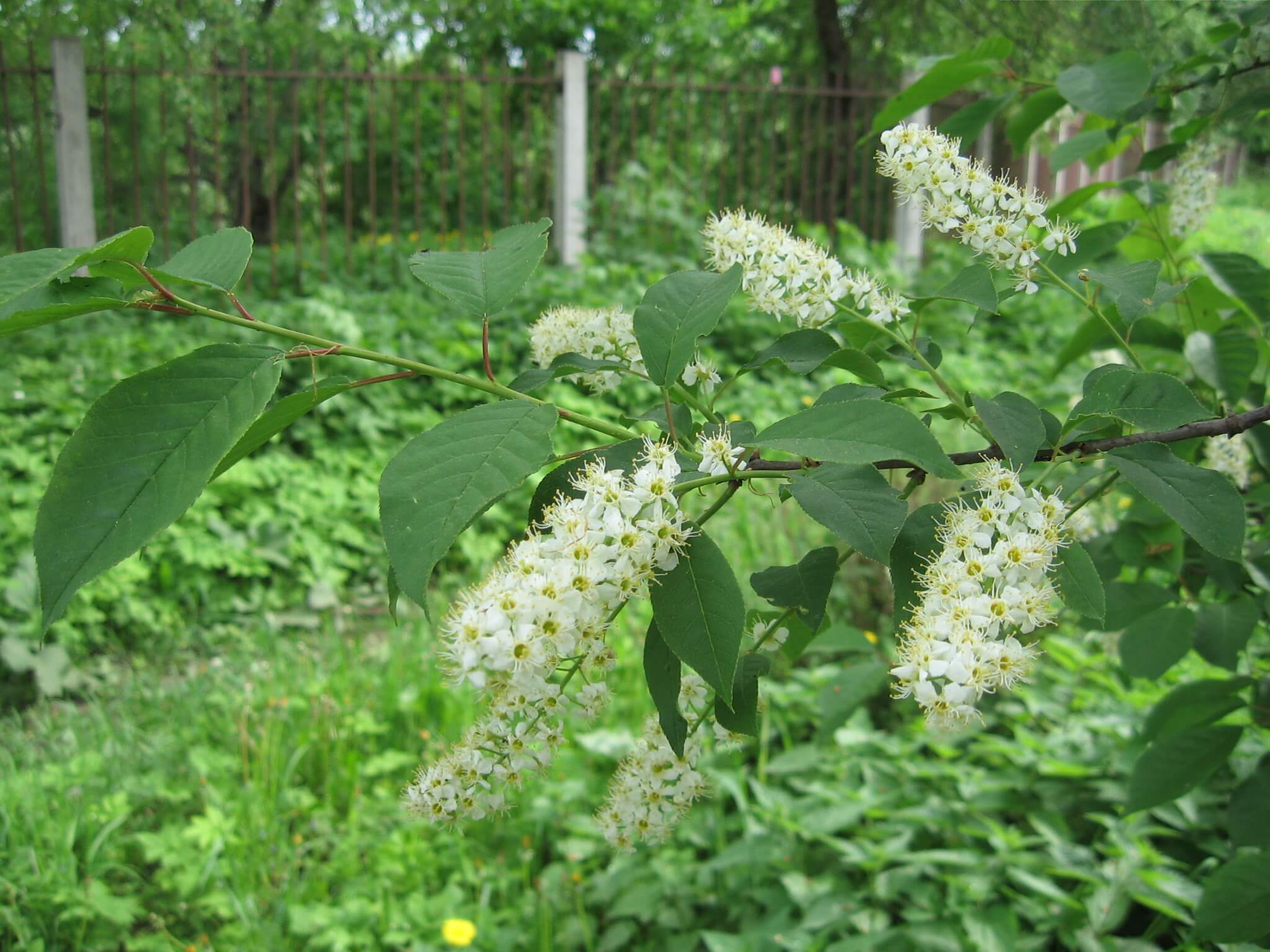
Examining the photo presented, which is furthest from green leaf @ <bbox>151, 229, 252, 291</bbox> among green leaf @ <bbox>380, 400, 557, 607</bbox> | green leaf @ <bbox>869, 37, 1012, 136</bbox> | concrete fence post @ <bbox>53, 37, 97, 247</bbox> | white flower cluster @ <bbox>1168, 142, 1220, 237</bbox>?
concrete fence post @ <bbox>53, 37, 97, 247</bbox>

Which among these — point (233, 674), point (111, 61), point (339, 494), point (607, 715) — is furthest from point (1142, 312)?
point (111, 61)

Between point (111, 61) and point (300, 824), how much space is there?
14.6 feet

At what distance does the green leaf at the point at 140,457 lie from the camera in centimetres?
53

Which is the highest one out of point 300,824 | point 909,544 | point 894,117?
point 894,117

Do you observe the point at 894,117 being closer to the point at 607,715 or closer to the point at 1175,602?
the point at 1175,602

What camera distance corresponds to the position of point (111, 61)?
514 centimetres

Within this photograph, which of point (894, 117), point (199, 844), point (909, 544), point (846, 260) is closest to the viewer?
point (909, 544)

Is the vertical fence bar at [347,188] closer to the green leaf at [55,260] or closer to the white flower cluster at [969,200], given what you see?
the white flower cluster at [969,200]

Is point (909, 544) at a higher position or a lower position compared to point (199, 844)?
higher

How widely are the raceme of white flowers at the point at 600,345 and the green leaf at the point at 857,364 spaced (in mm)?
141

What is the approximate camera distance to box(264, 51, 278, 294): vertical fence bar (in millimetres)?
5207

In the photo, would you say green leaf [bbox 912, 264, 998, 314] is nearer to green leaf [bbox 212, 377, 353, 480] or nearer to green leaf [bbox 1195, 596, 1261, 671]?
green leaf [bbox 212, 377, 353, 480]

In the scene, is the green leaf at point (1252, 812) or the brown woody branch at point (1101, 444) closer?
the brown woody branch at point (1101, 444)

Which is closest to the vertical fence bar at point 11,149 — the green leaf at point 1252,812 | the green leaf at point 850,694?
the green leaf at point 850,694
